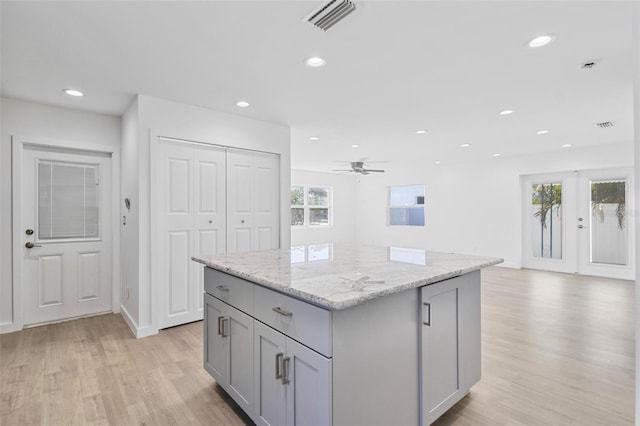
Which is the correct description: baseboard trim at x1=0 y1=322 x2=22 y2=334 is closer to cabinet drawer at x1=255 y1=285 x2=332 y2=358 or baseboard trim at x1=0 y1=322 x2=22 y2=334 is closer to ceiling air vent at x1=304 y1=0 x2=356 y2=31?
cabinet drawer at x1=255 y1=285 x2=332 y2=358

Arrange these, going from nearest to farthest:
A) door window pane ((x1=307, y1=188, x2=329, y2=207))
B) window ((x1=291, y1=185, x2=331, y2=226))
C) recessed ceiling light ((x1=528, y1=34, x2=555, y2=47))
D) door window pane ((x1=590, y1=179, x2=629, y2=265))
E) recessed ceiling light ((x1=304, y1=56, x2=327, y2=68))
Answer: recessed ceiling light ((x1=528, y1=34, x2=555, y2=47)) < recessed ceiling light ((x1=304, y1=56, x2=327, y2=68)) < door window pane ((x1=590, y1=179, x2=629, y2=265)) < window ((x1=291, y1=185, x2=331, y2=226)) < door window pane ((x1=307, y1=188, x2=329, y2=207))

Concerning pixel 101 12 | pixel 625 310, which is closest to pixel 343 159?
pixel 625 310

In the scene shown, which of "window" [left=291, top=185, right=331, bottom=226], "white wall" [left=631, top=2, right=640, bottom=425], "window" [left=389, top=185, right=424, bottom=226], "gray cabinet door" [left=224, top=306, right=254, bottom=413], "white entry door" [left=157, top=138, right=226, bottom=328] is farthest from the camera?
"window" [left=291, top=185, right=331, bottom=226]

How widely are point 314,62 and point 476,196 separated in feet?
19.9

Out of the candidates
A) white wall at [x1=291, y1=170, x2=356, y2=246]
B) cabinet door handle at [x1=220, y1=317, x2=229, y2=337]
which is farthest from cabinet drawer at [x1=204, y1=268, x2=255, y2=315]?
white wall at [x1=291, y1=170, x2=356, y2=246]

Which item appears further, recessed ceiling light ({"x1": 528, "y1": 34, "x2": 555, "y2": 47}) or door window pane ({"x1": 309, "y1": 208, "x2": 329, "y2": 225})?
door window pane ({"x1": 309, "y1": 208, "x2": 329, "y2": 225})

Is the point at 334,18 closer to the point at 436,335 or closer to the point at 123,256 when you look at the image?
the point at 436,335

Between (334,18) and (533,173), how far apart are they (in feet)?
20.2

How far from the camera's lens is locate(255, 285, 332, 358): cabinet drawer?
1283 millimetres

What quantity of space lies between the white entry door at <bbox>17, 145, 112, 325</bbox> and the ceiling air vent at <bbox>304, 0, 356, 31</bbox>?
10.6 feet

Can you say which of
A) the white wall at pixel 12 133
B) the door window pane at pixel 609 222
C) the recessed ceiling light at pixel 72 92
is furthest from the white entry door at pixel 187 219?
the door window pane at pixel 609 222

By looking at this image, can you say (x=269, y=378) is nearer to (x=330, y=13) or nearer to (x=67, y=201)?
(x=330, y=13)

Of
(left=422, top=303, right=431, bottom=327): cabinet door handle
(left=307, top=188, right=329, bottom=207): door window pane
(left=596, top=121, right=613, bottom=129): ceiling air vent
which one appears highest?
(left=596, top=121, right=613, bottom=129): ceiling air vent

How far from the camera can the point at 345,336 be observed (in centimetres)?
130
